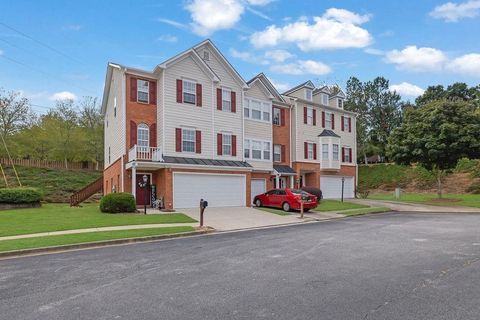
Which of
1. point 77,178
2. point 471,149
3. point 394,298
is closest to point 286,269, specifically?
point 394,298

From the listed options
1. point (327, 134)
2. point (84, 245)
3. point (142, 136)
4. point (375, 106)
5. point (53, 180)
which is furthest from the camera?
point (375, 106)

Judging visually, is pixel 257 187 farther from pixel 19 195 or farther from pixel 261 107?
pixel 19 195

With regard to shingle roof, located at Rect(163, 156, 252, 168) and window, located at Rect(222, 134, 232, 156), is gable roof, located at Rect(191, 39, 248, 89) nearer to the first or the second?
window, located at Rect(222, 134, 232, 156)

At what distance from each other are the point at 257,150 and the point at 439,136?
1400 centimetres

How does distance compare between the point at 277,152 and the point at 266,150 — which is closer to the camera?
the point at 266,150

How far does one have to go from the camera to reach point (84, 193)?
1129 inches

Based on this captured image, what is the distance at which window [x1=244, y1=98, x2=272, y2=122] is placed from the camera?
30312 millimetres

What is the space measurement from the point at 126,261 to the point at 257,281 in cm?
365

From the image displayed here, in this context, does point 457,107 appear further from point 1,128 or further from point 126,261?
point 1,128

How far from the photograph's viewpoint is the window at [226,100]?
27984 millimetres

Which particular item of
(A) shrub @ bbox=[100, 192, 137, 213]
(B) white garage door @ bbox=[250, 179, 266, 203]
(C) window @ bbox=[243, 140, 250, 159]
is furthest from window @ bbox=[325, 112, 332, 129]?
(A) shrub @ bbox=[100, 192, 137, 213]

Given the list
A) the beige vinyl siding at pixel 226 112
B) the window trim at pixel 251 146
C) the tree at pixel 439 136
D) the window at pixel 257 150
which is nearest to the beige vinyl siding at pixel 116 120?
the beige vinyl siding at pixel 226 112

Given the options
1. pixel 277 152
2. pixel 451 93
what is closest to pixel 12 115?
pixel 277 152

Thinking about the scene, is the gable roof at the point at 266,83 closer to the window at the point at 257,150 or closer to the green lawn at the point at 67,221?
the window at the point at 257,150
